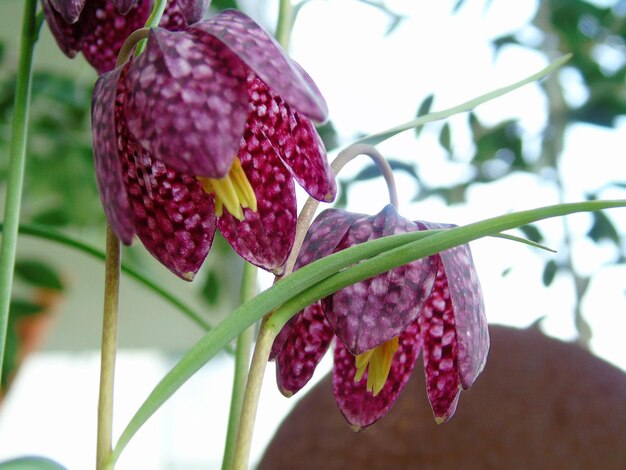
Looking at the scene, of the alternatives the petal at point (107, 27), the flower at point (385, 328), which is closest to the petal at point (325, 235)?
the flower at point (385, 328)

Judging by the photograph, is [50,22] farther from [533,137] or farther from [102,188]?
[533,137]

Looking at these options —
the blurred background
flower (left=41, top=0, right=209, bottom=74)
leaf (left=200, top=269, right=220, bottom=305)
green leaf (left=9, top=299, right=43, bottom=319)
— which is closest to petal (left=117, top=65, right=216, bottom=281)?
flower (left=41, top=0, right=209, bottom=74)

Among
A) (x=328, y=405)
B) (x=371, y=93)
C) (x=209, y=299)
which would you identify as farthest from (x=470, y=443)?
(x=371, y=93)

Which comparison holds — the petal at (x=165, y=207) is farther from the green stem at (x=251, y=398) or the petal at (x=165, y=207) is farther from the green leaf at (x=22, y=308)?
the green leaf at (x=22, y=308)

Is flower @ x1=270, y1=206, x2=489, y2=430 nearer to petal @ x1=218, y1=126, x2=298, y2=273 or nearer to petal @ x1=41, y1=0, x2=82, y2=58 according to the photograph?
petal @ x1=218, y1=126, x2=298, y2=273

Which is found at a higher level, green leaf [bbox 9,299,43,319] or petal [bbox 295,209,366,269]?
green leaf [bbox 9,299,43,319]

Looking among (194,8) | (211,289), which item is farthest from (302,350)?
(211,289)
